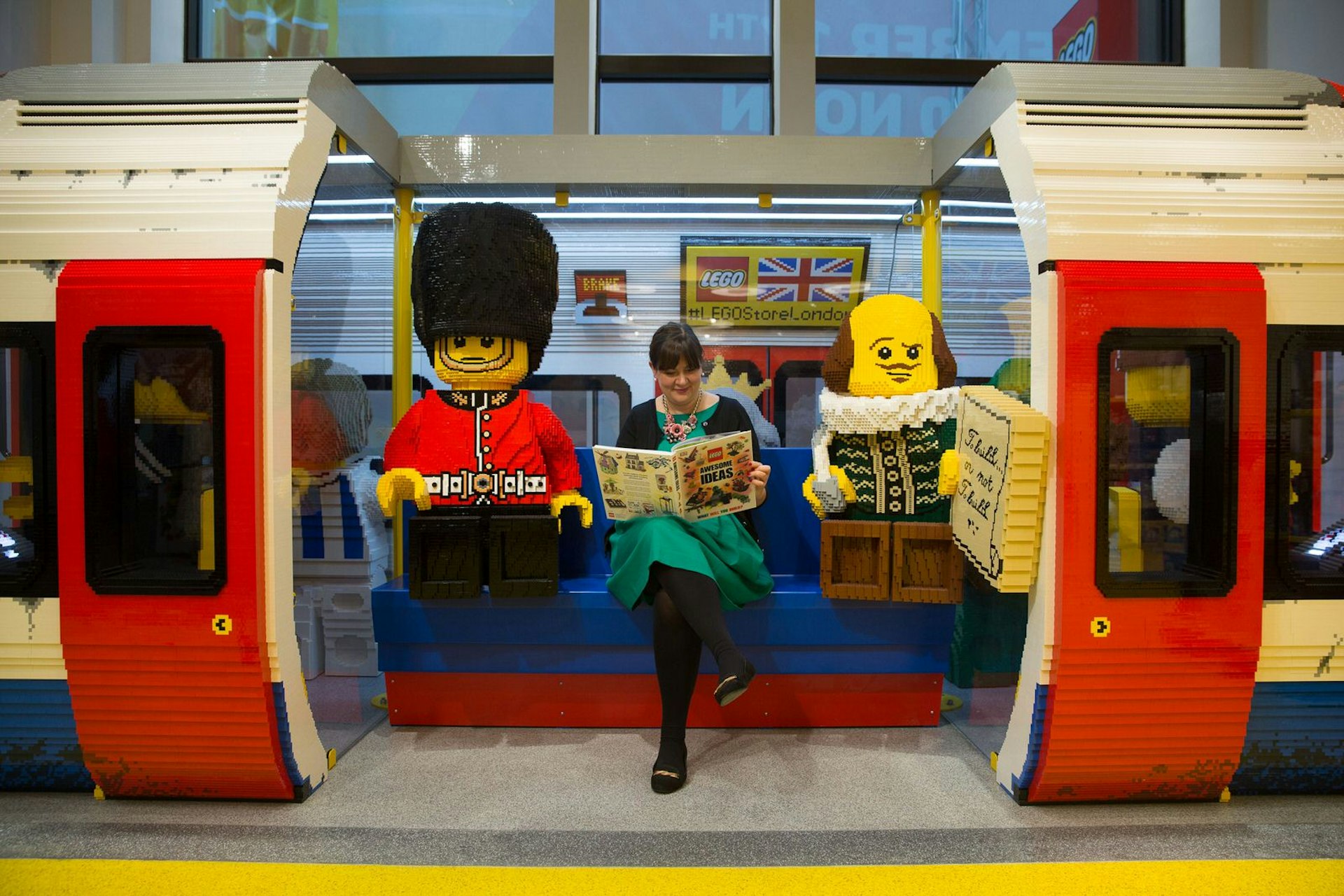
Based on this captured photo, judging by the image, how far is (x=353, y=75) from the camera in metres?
4.61

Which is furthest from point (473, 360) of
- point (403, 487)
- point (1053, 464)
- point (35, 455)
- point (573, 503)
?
point (1053, 464)

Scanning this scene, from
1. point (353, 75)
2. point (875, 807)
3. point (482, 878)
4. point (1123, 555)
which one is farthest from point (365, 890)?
point (353, 75)

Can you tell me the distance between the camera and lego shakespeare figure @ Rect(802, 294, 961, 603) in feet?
9.59

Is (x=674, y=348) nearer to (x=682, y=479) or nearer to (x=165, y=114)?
(x=682, y=479)

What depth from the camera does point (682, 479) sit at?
261 cm

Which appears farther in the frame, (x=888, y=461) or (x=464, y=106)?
(x=464, y=106)

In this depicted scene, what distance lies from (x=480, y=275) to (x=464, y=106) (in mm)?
2220

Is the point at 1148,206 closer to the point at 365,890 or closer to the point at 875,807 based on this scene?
the point at 875,807

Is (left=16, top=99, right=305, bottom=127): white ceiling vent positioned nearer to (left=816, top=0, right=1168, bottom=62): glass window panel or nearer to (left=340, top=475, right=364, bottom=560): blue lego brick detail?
(left=340, top=475, right=364, bottom=560): blue lego brick detail

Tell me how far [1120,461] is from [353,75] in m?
4.48

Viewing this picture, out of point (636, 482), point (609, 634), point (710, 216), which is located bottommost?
point (609, 634)

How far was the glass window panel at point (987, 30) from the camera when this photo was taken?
464cm

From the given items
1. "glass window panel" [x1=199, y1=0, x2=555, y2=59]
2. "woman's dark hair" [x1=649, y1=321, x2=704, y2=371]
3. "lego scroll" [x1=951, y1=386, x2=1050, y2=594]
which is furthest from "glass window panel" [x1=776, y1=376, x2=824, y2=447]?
"glass window panel" [x1=199, y1=0, x2=555, y2=59]

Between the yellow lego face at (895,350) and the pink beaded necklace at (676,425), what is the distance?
641 mm
